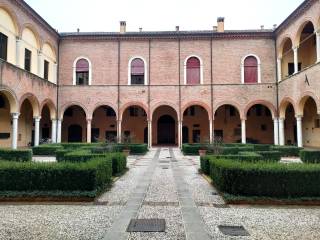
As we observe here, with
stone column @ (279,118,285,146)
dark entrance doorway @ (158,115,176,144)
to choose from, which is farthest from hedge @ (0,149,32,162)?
stone column @ (279,118,285,146)

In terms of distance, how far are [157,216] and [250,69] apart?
76.4 ft

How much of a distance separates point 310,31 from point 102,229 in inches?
960

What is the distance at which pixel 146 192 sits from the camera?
8547mm

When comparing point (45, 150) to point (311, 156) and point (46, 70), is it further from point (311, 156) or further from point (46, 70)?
point (311, 156)

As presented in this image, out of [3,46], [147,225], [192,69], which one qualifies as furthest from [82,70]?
[147,225]

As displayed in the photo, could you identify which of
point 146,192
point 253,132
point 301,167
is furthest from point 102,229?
point 253,132

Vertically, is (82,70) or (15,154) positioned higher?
(82,70)

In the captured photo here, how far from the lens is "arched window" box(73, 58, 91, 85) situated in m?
27.2

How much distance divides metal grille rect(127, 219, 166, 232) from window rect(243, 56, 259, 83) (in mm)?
23054

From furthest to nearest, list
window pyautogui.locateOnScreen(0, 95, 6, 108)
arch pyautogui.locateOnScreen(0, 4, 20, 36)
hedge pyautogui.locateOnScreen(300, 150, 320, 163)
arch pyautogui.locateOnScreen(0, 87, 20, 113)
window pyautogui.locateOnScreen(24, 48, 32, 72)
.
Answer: window pyautogui.locateOnScreen(0, 95, 6, 108) < window pyautogui.locateOnScreen(24, 48, 32, 72) < arch pyautogui.locateOnScreen(0, 87, 20, 113) < arch pyautogui.locateOnScreen(0, 4, 20, 36) < hedge pyautogui.locateOnScreen(300, 150, 320, 163)

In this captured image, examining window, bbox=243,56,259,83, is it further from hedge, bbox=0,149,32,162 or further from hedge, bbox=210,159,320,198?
hedge, bbox=210,159,320,198

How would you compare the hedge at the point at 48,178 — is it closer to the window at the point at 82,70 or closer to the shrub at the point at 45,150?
the shrub at the point at 45,150

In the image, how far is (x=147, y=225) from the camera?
18.5 feet

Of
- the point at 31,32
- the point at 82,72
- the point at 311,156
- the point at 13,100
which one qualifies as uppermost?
the point at 31,32
